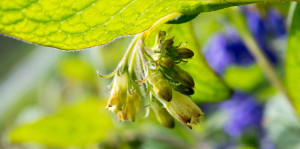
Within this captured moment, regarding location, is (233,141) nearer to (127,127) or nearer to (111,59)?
(127,127)

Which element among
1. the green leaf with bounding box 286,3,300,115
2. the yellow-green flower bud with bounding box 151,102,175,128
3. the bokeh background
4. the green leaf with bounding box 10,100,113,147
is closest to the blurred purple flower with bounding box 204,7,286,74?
the bokeh background

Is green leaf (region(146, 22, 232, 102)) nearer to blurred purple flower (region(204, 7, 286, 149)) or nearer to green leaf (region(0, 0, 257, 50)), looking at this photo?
green leaf (region(0, 0, 257, 50))

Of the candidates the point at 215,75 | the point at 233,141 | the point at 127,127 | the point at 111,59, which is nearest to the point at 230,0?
the point at 215,75

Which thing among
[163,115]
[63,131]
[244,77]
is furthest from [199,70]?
[244,77]

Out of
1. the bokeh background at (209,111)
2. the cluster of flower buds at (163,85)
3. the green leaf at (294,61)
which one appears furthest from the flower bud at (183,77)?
the bokeh background at (209,111)

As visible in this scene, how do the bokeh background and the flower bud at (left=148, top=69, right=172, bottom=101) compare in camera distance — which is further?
the bokeh background

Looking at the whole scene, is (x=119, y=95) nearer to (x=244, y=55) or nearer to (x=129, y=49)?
(x=129, y=49)
